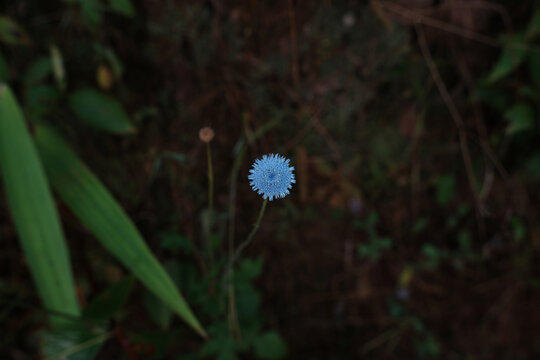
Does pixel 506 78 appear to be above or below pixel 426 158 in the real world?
above

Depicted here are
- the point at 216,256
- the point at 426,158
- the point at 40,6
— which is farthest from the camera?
the point at 426,158

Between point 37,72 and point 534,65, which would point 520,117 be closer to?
point 534,65

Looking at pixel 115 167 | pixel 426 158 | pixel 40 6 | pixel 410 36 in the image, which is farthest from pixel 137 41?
pixel 426 158

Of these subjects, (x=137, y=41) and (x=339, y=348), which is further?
(x=339, y=348)

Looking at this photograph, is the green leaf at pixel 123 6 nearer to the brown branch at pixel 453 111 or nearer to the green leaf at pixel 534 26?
the brown branch at pixel 453 111

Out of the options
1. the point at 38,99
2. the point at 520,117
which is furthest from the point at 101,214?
the point at 520,117

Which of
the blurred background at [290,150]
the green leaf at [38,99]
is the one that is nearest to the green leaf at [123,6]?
the blurred background at [290,150]

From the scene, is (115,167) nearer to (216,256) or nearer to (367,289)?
(216,256)

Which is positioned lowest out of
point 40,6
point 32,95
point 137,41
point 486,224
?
point 486,224
